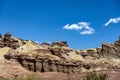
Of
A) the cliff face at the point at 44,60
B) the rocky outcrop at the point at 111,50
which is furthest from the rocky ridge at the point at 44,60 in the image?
→ the rocky outcrop at the point at 111,50

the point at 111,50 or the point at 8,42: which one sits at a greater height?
the point at 8,42

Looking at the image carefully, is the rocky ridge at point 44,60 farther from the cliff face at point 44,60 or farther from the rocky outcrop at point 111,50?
the rocky outcrop at point 111,50

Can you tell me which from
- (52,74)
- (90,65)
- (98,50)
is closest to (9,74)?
(52,74)

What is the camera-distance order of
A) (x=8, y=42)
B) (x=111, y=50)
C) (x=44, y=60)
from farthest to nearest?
(x=111, y=50)
(x=8, y=42)
(x=44, y=60)

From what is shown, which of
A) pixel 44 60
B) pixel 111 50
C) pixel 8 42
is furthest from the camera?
pixel 111 50

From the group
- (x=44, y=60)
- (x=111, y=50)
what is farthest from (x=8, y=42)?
(x=111, y=50)

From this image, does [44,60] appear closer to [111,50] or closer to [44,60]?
[44,60]

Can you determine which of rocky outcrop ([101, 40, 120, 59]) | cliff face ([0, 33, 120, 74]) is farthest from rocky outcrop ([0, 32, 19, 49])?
rocky outcrop ([101, 40, 120, 59])

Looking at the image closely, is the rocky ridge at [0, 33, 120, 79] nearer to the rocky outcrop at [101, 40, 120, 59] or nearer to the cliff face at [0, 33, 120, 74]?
the cliff face at [0, 33, 120, 74]

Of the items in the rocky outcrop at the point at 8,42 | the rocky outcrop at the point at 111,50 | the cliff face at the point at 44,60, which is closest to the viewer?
the cliff face at the point at 44,60

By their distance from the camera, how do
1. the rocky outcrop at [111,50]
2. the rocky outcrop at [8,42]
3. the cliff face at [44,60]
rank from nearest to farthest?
the cliff face at [44,60] → the rocky outcrop at [8,42] → the rocky outcrop at [111,50]

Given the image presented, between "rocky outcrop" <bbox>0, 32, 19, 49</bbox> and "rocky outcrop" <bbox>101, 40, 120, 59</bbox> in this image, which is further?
"rocky outcrop" <bbox>101, 40, 120, 59</bbox>

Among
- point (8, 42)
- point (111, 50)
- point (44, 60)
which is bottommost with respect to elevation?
point (44, 60)

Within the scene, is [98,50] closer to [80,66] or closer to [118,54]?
[118,54]
